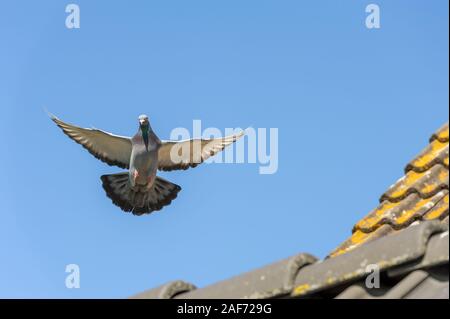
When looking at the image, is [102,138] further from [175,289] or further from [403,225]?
[175,289]

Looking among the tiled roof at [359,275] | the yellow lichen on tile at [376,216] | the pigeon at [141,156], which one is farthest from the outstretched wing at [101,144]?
Answer: the tiled roof at [359,275]

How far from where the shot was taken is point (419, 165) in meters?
5.70

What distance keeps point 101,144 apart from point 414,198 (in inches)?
425

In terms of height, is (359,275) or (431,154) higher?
(431,154)

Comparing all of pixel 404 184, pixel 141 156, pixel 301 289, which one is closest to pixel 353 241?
pixel 404 184

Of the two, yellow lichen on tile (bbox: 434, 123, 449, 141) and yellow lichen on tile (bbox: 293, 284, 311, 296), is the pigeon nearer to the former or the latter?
yellow lichen on tile (bbox: 434, 123, 449, 141)

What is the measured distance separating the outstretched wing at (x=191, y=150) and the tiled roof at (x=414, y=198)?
9265 mm

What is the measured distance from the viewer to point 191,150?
50.3ft

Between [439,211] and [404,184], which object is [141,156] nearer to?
[404,184]

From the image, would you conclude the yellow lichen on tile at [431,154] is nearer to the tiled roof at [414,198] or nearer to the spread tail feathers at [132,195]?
the tiled roof at [414,198]

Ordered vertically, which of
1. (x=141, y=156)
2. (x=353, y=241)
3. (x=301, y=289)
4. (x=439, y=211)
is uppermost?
(x=141, y=156)

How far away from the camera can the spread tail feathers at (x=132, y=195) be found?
16.3m

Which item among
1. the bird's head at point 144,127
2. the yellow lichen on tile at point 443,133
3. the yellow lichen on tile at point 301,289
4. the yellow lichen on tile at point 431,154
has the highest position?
the bird's head at point 144,127

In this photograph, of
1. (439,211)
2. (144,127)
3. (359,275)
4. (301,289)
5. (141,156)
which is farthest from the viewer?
(144,127)
